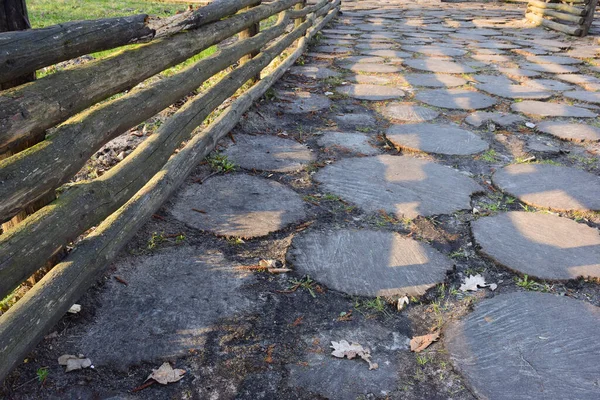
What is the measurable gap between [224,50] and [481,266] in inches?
95.8

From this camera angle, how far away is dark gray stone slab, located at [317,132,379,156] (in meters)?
3.35

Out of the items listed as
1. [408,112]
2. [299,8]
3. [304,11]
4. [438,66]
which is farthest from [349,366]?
[299,8]

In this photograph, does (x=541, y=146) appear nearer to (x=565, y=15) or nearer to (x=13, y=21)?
(x=13, y=21)

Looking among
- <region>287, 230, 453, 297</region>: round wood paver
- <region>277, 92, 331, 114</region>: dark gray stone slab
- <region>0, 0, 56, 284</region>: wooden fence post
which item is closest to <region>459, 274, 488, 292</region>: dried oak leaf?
<region>287, 230, 453, 297</region>: round wood paver

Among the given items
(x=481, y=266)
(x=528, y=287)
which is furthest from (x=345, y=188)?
(x=528, y=287)

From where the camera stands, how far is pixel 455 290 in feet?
6.45

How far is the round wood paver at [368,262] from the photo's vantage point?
196 cm

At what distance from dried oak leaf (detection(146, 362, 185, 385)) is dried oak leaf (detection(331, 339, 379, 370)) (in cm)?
50

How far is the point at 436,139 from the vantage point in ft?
11.6

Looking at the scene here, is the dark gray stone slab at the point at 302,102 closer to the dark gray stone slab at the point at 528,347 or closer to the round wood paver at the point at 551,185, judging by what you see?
the round wood paver at the point at 551,185

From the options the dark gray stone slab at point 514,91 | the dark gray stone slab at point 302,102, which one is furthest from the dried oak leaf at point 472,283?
the dark gray stone slab at point 514,91

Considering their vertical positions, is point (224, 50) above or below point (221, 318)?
above

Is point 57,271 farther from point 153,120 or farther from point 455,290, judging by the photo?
point 153,120

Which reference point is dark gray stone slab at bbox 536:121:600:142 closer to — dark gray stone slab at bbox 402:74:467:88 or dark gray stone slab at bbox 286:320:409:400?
dark gray stone slab at bbox 402:74:467:88
